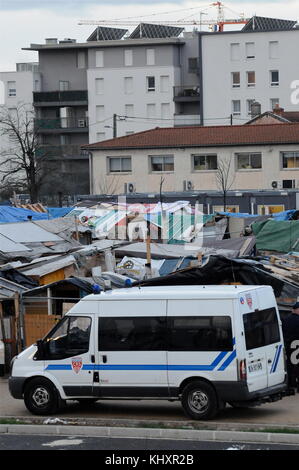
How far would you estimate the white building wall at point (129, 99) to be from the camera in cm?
11394

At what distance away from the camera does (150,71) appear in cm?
11412

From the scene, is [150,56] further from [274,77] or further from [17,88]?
[17,88]

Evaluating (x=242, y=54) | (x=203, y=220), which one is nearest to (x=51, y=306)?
(x=203, y=220)

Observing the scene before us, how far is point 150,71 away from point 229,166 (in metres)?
50.6

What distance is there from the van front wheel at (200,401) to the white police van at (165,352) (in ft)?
0.05

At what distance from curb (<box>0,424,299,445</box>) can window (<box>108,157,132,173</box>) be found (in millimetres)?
54412

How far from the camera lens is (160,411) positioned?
54.2 feet

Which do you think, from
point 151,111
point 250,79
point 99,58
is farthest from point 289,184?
point 99,58

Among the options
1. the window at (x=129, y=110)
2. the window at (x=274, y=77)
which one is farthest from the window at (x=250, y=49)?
the window at (x=129, y=110)

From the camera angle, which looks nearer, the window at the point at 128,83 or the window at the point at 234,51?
the window at the point at 234,51

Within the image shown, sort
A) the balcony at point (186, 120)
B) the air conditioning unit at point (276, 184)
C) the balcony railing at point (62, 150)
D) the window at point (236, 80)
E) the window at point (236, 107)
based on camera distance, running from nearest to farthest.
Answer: the air conditioning unit at point (276, 184) < the window at point (236, 80) < the window at point (236, 107) < the balcony at point (186, 120) < the balcony railing at point (62, 150)

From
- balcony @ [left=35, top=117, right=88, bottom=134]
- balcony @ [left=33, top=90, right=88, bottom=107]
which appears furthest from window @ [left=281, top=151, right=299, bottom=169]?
balcony @ [left=35, top=117, right=88, bottom=134]

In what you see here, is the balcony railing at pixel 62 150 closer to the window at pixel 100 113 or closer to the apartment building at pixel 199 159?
the window at pixel 100 113

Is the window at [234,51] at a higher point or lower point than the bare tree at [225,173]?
higher
